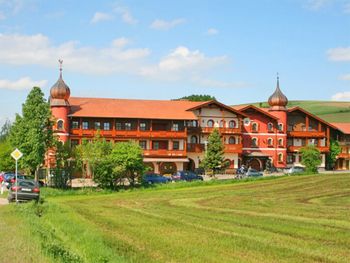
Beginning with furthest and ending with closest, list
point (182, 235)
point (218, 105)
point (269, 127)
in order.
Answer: point (269, 127), point (218, 105), point (182, 235)

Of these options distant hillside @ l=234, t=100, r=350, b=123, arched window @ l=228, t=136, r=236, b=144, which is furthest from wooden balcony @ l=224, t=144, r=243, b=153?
distant hillside @ l=234, t=100, r=350, b=123

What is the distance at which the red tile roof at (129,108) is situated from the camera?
226 ft

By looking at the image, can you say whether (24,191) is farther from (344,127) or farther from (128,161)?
(344,127)

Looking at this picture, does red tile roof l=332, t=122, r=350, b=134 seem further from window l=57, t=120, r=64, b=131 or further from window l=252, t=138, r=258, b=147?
window l=57, t=120, r=64, b=131

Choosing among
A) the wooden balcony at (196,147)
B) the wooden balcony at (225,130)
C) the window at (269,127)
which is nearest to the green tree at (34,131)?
the wooden balcony at (196,147)

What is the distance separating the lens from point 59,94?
220 ft

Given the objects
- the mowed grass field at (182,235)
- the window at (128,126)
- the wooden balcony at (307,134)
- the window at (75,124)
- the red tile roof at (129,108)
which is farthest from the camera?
the wooden balcony at (307,134)

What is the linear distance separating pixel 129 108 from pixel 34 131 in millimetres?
24703

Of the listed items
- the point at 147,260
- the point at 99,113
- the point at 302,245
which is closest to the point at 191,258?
the point at 147,260

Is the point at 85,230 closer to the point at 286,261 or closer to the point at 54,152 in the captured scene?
the point at 286,261

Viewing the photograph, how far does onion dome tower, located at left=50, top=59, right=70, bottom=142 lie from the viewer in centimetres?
6669

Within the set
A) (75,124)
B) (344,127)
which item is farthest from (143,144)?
(344,127)

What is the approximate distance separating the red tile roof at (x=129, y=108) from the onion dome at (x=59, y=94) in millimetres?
1993

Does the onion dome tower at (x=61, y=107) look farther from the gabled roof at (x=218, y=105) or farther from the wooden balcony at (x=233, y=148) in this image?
the wooden balcony at (x=233, y=148)
